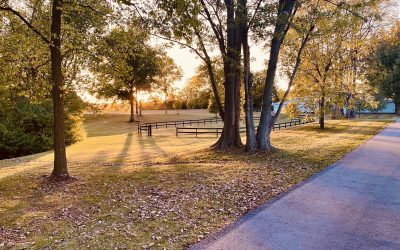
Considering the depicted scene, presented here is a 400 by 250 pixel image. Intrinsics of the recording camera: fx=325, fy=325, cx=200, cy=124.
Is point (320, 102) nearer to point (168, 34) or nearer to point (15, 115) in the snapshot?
point (168, 34)

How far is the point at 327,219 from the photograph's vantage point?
7039 millimetres

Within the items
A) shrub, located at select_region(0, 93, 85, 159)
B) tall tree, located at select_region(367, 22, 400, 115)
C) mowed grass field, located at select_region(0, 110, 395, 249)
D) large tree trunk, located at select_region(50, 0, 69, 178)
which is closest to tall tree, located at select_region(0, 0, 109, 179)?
large tree trunk, located at select_region(50, 0, 69, 178)

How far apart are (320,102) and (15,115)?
86.9ft

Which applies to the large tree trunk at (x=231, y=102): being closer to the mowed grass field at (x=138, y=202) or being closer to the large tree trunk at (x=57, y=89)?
the mowed grass field at (x=138, y=202)

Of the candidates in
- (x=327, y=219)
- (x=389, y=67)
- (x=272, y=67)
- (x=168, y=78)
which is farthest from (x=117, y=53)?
(x=168, y=78)

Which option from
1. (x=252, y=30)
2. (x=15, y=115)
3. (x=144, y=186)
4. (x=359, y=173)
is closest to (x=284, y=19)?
(x=252, y=30)

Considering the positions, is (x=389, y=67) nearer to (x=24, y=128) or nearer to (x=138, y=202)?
(x=24, y=128)

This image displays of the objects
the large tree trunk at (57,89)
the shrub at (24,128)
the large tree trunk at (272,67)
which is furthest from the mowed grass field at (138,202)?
the shrub at (24,128)

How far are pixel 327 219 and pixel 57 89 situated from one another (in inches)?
364

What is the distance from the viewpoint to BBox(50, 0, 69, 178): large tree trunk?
10938 millimetres

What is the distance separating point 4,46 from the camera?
1062cm

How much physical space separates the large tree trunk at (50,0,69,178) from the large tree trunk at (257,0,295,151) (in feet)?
30.3

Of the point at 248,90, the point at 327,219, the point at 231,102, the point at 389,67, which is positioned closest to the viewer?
the point at 327,219

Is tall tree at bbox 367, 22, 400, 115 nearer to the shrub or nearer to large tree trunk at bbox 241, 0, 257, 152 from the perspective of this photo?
large tree trunk at bbox 241, 0, 257, 152
